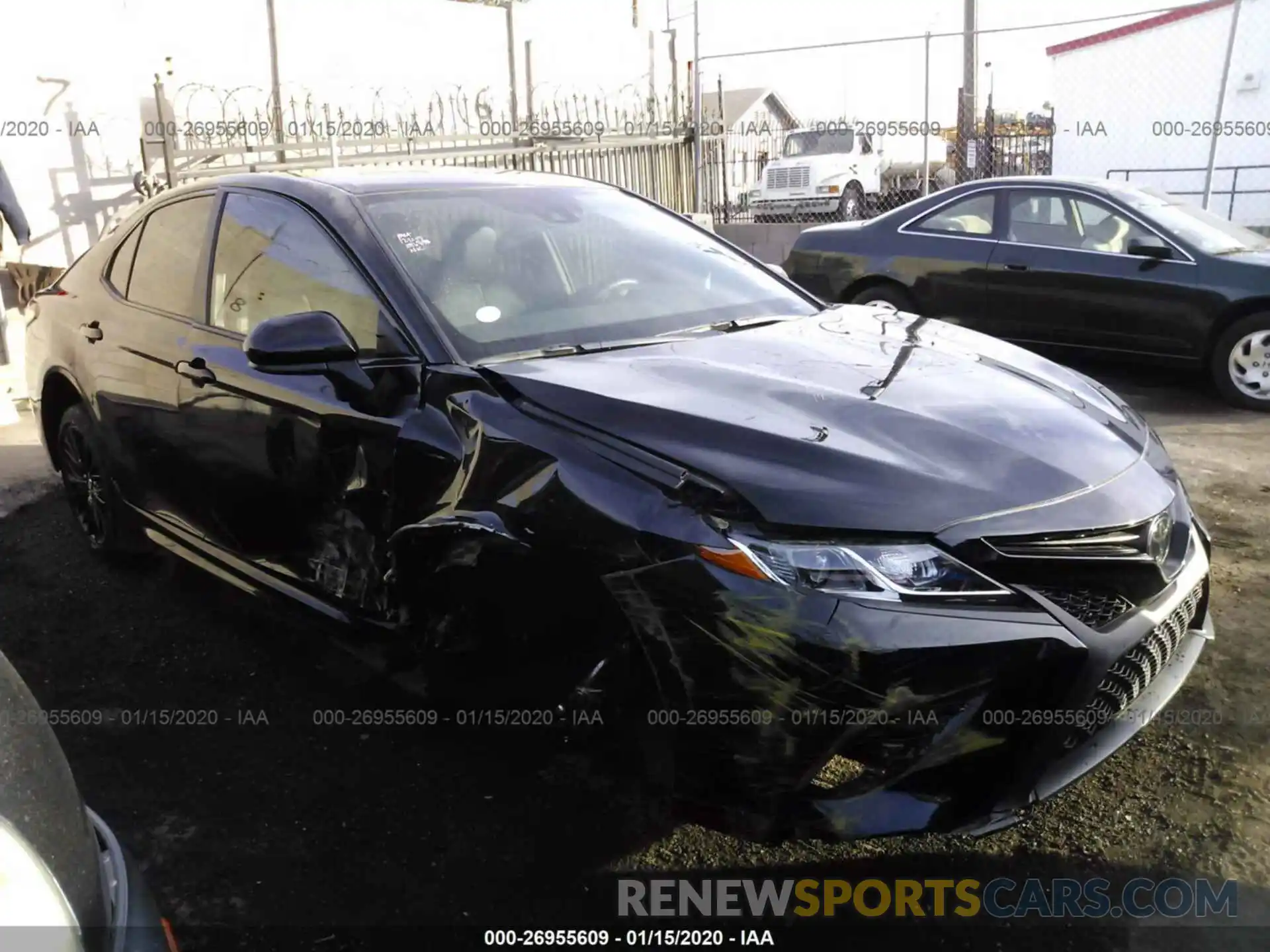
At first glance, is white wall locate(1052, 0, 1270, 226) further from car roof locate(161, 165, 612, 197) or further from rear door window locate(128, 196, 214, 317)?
rear door window locate(128, 196, 214, 317)

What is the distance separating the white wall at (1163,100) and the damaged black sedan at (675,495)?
19.3 metres

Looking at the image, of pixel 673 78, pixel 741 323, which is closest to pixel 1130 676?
pixel 741 323

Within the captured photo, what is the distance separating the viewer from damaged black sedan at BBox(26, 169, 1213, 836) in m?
2.15

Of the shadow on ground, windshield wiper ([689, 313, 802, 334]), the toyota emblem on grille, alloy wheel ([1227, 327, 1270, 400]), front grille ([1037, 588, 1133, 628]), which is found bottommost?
the shadow on ground

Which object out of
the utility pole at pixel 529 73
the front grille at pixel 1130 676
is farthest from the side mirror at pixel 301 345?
the utility pole at pixel 529 73

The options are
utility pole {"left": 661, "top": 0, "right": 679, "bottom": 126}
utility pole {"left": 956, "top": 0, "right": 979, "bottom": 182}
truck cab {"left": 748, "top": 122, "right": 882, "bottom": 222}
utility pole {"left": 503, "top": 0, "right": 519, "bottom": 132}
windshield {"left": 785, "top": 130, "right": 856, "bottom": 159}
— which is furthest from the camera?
windshield {"left": 785, "top": 130, "right": 856, "bottom": 159}

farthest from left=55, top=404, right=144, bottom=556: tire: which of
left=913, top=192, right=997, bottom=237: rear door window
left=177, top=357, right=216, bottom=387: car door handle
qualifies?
left=913, top=192, right=997, bottom=237: rear door window

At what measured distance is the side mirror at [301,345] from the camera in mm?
2793

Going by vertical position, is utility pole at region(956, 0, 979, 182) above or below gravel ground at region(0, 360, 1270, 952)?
above

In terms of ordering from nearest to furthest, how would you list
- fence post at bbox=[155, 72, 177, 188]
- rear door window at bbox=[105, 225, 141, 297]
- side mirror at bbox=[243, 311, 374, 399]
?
side mirror at bbox=[243, 311, 374, 399] → rear door window at bbox=[105, 225, 141, 297] → fence post at bbox=[155, 72, 177, 188]

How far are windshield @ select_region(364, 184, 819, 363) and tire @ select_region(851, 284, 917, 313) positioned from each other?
15.4ft

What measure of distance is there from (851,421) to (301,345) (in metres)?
1.41

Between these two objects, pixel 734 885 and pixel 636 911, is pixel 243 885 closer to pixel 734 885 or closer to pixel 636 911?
pixel 636 911

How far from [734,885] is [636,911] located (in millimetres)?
249
